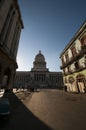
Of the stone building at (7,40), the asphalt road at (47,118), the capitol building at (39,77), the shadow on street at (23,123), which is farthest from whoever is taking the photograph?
the capitol building at (39,77)

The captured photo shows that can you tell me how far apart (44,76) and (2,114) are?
306 ft

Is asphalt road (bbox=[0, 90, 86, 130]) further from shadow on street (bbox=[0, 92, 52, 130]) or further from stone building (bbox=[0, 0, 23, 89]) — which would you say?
stone building (bbox=[0, 0, 23, 89])

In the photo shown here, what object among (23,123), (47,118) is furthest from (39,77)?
(23,123)

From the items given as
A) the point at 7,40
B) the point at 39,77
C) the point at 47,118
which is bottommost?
the point at 47,118

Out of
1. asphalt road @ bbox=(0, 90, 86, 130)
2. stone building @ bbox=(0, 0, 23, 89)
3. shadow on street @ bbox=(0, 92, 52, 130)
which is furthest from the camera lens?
stone building @ bbox=(0, 0, 23, 89)

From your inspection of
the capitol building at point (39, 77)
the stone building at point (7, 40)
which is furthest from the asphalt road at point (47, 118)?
the capitol building at point (39, 77)

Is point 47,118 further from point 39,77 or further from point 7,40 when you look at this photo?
point 39,77

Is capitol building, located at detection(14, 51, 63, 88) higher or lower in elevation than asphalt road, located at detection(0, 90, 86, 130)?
higher

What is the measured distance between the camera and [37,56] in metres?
112

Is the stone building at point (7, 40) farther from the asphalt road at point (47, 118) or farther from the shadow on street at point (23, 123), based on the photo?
the shadow on street at point (23, 123)

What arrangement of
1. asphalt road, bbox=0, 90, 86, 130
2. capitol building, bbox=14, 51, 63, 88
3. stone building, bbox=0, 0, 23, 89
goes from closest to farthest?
1. asphalt road, bbox=0, 90, 86, 130
2. stone building, bbox=0, 0, 23, 89
3. capitol building, bbox=14, 51, 63, 88

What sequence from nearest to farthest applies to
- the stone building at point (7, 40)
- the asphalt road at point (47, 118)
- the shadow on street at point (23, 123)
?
the shadow on street at point (23, 123)
the asphalt road at point (47, 118)
the stone building at point (7, 40)

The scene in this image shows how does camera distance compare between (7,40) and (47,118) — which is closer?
(47,118)

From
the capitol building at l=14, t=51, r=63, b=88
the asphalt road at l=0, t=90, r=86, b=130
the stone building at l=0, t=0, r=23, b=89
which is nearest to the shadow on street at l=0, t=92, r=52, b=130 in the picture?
the asphalt road at l=0, t=90, r=86, b=130
